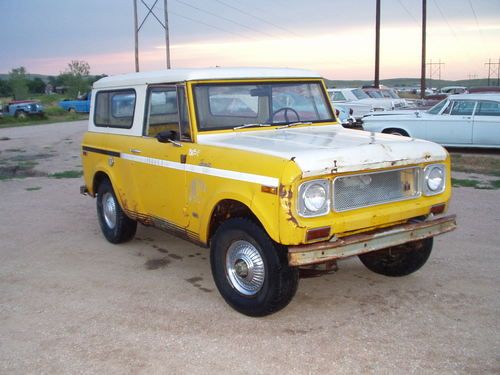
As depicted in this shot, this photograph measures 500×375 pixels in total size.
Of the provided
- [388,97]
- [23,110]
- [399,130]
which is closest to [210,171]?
[399,130]

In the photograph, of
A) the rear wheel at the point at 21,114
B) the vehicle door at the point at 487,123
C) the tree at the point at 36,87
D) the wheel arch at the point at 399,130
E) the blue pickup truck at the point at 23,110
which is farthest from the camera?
the tree at the point at 36,87

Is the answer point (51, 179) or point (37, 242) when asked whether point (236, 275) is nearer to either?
point (37, 242)

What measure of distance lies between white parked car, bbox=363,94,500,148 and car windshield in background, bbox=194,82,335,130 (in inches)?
334

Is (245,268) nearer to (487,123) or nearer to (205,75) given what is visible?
(205,75)

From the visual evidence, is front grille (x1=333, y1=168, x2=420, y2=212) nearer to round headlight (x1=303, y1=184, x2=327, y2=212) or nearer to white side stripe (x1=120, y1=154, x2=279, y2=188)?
round headlight (x1=303, y1=184, x2=327, y2=212)

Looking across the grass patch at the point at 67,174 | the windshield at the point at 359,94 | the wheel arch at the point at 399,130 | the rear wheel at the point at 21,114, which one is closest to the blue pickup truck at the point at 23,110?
the rear wheel at the point at 21,114

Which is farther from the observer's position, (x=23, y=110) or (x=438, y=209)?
(x=23, y=110)

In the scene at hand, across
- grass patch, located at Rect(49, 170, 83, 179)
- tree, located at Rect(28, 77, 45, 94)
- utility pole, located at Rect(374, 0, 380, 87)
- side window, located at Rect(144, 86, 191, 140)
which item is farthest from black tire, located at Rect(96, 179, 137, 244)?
tree, located at Rect(28, 77, 45, 94)

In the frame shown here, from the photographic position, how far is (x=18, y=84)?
61375 mm

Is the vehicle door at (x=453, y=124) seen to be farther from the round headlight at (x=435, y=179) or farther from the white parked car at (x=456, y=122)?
the round headlight at (x=435, y=179)

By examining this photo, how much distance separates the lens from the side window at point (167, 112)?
5082 millimetres

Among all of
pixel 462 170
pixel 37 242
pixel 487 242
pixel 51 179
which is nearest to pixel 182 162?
pixel 37 242

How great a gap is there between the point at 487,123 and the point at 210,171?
10513 mm

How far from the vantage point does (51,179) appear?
11375 millimetres
